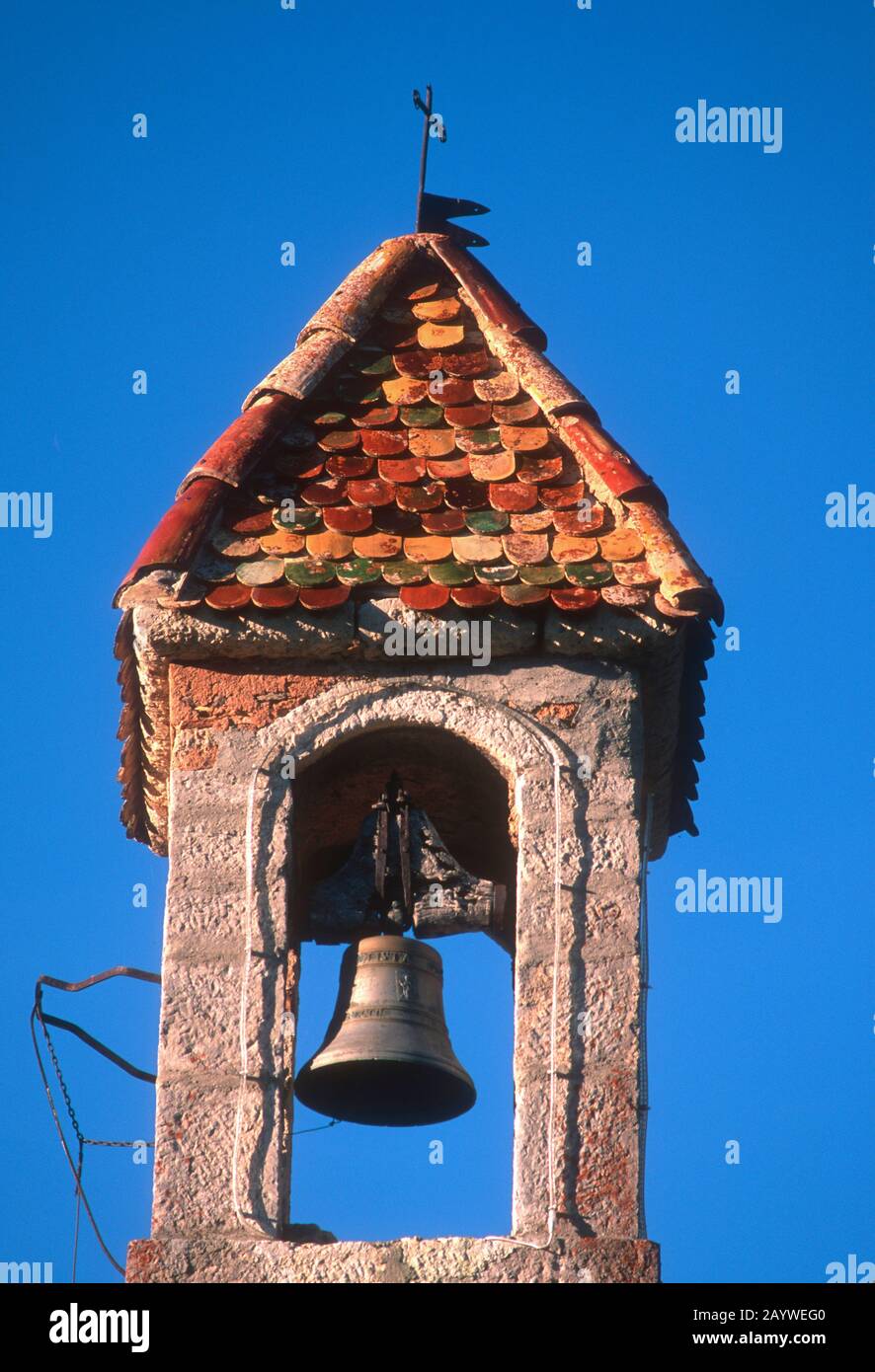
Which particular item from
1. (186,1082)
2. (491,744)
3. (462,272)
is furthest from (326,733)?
(462,272)

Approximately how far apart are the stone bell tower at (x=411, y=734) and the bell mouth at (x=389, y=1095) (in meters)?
0.07

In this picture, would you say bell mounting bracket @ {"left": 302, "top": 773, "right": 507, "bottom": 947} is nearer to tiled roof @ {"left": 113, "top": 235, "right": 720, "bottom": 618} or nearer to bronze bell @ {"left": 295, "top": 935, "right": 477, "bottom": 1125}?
bronze bell @ {"left": 295, "top": 935, "right": 477, "bottom": 1125}

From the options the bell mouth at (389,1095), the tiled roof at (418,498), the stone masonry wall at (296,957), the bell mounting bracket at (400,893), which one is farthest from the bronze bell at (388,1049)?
the tiled roof at (418,498)

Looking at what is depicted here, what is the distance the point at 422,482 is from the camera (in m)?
11.0

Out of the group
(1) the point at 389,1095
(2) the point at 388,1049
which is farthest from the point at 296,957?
(1) the point at 389,1095

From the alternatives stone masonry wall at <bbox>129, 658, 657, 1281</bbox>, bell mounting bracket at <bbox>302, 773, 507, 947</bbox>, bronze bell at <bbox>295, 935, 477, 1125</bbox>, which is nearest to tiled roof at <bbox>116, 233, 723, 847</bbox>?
stone masonry wall at <bbox>129, 658, 657, 1281</bbox>

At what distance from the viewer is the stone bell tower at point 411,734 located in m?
9.65

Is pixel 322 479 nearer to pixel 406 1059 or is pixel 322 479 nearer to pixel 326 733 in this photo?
pixel 326 733

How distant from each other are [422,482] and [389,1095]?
2102 mm

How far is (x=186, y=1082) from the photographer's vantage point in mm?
9773

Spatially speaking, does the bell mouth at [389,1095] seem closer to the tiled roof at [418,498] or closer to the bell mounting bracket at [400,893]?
the bell mounting bracket at [400,893]

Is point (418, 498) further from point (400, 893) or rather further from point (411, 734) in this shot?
point (400, 893)
